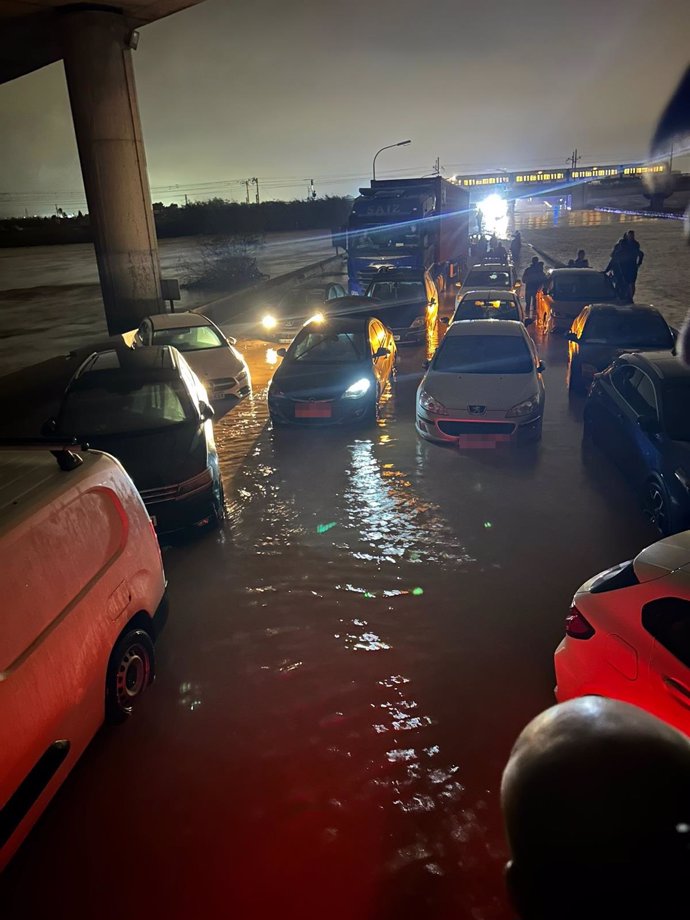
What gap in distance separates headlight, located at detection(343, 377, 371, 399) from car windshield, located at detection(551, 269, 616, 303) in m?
7.61

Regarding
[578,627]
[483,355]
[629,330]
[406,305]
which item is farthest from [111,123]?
[578,627]

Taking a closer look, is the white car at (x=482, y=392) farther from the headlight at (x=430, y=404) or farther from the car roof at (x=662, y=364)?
the car roof at (x=662, y=364)

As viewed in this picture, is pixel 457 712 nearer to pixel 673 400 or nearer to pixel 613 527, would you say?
pixel 613 527

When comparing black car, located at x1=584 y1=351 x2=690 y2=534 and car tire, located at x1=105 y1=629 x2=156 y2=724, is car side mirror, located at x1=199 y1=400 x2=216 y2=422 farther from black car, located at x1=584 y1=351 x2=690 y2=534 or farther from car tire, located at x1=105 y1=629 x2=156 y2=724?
black car, located at x1=584 y1=351 x2=690 y2=534

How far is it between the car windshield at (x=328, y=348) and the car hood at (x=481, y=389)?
5.75 feet

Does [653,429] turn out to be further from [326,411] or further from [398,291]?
[398,291]

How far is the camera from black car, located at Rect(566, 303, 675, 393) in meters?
9.83

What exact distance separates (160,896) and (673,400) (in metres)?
6.03

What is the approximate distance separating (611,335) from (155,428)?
7.62m

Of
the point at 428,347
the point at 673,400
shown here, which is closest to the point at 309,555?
the point at 673,400

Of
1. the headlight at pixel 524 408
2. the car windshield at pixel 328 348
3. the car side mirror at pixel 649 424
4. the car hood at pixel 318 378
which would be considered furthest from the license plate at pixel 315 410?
the car side mirror at pixel 649 424

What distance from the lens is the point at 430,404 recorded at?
809 cm

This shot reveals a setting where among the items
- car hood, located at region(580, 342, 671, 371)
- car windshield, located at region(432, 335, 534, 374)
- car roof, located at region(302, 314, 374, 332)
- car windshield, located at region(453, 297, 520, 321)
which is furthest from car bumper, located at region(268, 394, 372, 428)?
car windshield, located at region(453, 297, 520, 321)

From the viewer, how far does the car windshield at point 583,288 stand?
14.2 metres
